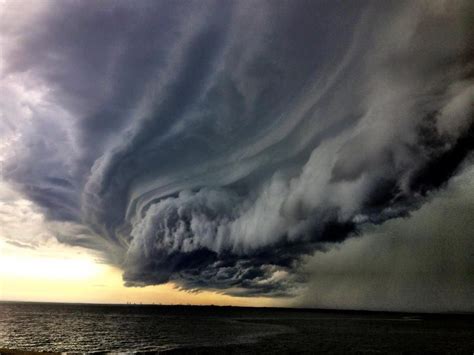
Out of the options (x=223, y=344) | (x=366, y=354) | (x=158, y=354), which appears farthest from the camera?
(x=223, y=344)

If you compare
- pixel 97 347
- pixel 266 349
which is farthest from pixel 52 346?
pixel 266 349

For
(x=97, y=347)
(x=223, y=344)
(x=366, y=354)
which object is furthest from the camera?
(x=223, y=344)

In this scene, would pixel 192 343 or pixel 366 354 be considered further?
pixel 192 343

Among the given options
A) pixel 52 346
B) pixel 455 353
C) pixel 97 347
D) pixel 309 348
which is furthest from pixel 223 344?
pixel 455 353

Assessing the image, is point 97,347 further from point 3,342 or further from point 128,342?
point 3,342

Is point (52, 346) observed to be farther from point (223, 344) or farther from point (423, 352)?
point (423, 352)

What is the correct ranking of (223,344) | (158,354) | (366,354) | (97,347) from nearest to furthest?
1. (158,354)
2. (366,354)
3. (97,347)
4. (223,344)

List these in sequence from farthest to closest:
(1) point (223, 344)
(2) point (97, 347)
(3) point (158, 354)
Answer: (1) point (223, 344), (2) point (97, 347), (3) point (158, 354)

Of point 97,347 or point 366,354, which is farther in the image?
point 97,347
